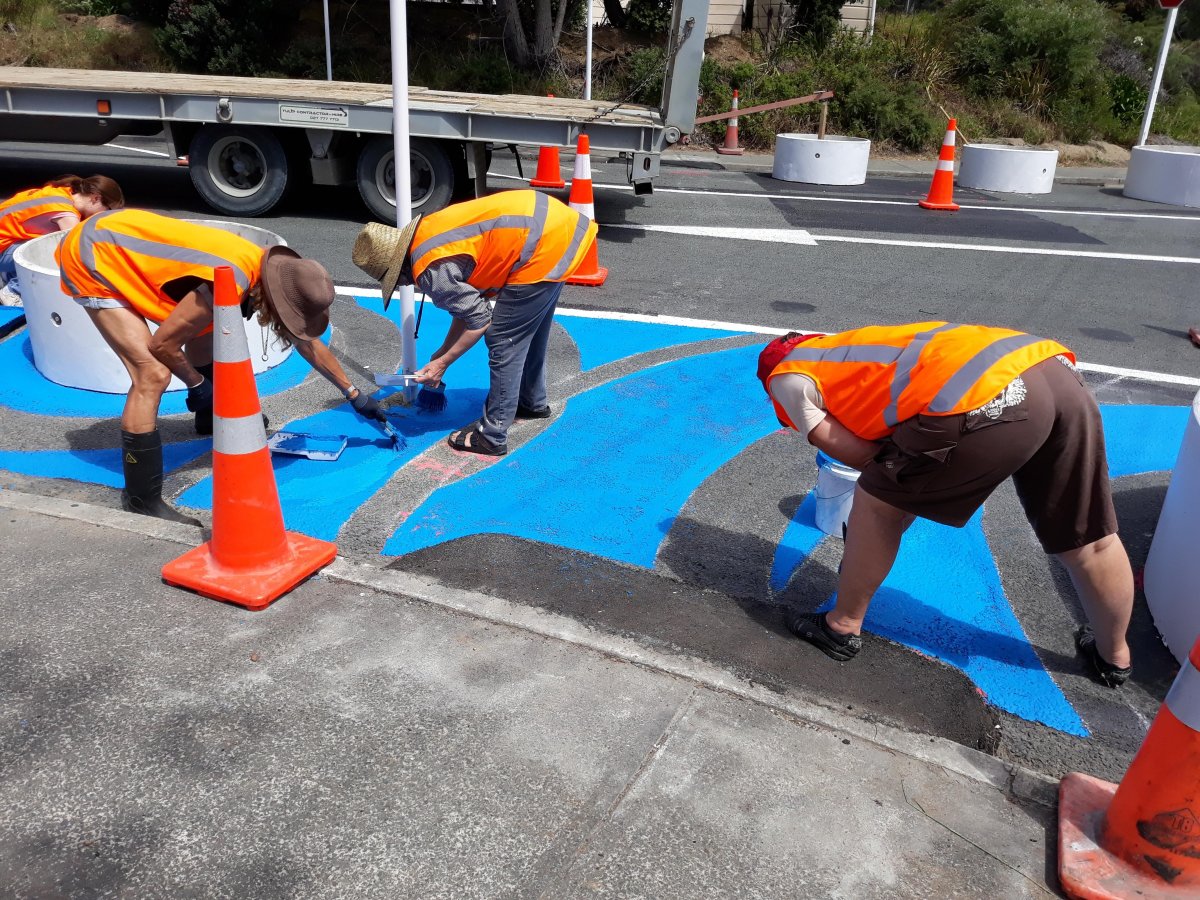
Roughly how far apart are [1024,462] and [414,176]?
25.1 feet

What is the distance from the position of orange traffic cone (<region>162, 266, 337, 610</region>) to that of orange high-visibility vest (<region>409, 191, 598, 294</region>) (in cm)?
119

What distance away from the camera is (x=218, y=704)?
2680 millimetres

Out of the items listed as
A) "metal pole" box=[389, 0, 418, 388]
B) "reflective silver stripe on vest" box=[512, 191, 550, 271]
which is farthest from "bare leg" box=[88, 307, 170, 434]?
"reflective silver stripe on vest" box=[512, 191, 550, 271]

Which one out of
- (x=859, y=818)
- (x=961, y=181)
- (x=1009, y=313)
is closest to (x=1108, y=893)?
(x=859, y=818)

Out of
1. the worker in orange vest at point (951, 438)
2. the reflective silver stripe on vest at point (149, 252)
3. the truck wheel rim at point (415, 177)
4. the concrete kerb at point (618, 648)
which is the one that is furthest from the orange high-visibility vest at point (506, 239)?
the truck wheel rim at point (415, 177)

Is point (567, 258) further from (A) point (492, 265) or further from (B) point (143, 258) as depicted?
(B) point (143, 258)

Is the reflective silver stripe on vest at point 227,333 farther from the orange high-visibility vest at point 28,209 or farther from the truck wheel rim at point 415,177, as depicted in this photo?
the truck wheel rim at point 415,177

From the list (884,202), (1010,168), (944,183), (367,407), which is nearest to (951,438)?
(367,407)

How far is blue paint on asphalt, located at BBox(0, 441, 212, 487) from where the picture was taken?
4.39 m

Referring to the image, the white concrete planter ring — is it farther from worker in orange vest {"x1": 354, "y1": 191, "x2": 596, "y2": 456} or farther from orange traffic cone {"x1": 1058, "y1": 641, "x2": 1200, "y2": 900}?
orange traffic cone {"x1": 1058, "y1": 641, "x2": 1200, "y2": 900}

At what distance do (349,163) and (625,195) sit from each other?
3.47m

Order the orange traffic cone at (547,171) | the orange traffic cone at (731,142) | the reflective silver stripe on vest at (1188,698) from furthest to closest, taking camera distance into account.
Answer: the orange traffic cone at (731,142) < the orange traffic cone at (547,171) < the reflective silver stripe on vest at (1188,698)

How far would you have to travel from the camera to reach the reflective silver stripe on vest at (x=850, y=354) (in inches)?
111

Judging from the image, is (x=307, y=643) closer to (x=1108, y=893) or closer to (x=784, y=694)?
(x=784, y=694)
